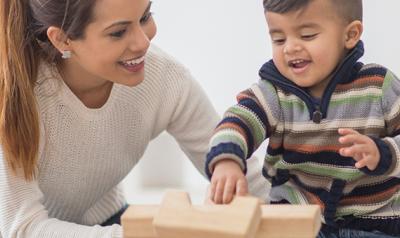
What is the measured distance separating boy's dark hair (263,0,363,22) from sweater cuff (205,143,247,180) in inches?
8.3

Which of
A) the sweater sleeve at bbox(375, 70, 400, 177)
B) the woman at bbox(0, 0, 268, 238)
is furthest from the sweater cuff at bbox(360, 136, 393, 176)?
the woman at bbox(0, 0, 268, 238)

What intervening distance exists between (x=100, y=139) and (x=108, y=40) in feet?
0.78

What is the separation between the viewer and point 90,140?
1301mm

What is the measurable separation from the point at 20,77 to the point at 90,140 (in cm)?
19

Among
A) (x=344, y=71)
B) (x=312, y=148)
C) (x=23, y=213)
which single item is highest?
(x=344, y=71)

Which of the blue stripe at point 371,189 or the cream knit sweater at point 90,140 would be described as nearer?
the blue stripe at point 371,189

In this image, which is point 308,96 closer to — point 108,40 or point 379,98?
point 379,98

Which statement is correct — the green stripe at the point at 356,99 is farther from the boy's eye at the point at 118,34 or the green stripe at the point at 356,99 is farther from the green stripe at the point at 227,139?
the boy's eye at the point at 118,34

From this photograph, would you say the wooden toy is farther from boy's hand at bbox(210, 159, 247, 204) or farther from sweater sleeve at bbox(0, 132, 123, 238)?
sweater sleeve at bbox(0, 132, 123, 238)

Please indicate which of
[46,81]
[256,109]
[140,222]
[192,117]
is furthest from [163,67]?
[140,222]

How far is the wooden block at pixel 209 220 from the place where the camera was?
28.1 inches

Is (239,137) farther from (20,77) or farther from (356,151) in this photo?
(20,77)

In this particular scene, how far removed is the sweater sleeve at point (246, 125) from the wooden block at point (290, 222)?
0.20m

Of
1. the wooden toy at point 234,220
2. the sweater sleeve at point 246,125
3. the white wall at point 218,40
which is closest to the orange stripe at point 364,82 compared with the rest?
the sweater sleeve at point 246,125
